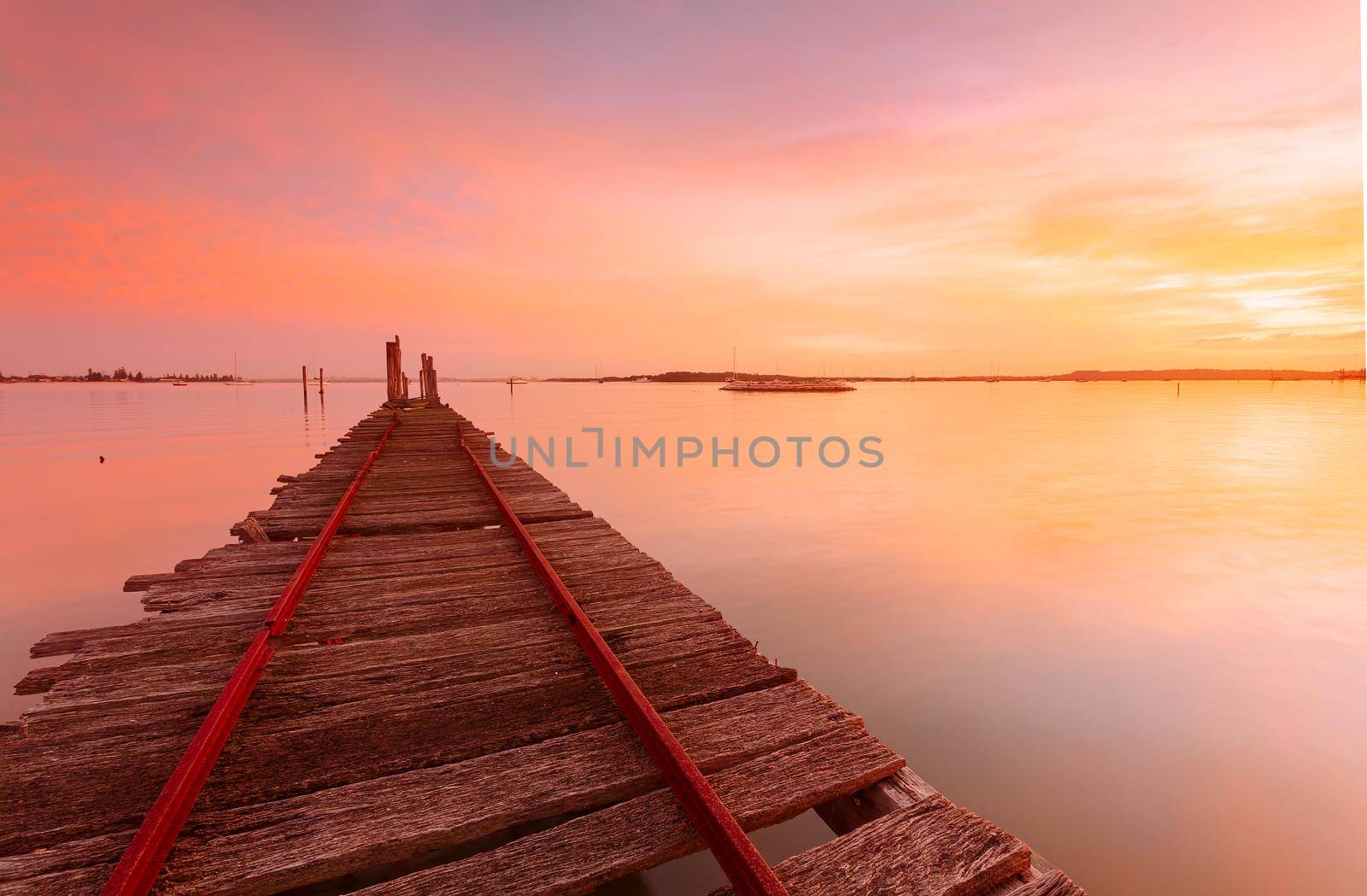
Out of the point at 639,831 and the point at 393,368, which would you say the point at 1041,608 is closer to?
the point at 639,831

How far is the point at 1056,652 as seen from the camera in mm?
7570

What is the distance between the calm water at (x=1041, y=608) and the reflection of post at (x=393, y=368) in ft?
49.4

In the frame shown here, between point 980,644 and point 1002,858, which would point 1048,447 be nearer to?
point 980,644

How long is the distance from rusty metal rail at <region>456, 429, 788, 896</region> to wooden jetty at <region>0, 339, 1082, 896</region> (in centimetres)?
3

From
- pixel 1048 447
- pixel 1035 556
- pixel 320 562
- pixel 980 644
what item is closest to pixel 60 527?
pixel 320 562

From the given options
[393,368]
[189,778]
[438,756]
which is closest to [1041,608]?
[438,756]

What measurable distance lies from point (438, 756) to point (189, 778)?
0.96 m

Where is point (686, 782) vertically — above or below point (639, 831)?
above

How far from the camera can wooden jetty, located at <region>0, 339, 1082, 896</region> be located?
2250 millimetres

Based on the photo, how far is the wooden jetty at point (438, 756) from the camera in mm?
2250

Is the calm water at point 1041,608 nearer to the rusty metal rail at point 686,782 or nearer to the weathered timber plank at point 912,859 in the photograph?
the rusty metal rail at point 686,782

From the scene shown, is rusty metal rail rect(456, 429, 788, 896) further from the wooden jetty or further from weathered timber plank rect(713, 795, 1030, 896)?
weathered timber plank rect(713, 795, 1030, 896)

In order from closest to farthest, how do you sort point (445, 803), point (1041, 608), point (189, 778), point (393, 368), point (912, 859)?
point (912, 859) < point (189, 778) < point (445, 803) < point (1041, 608) < point (393, 368)

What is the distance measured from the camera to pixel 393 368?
39.4 metres
